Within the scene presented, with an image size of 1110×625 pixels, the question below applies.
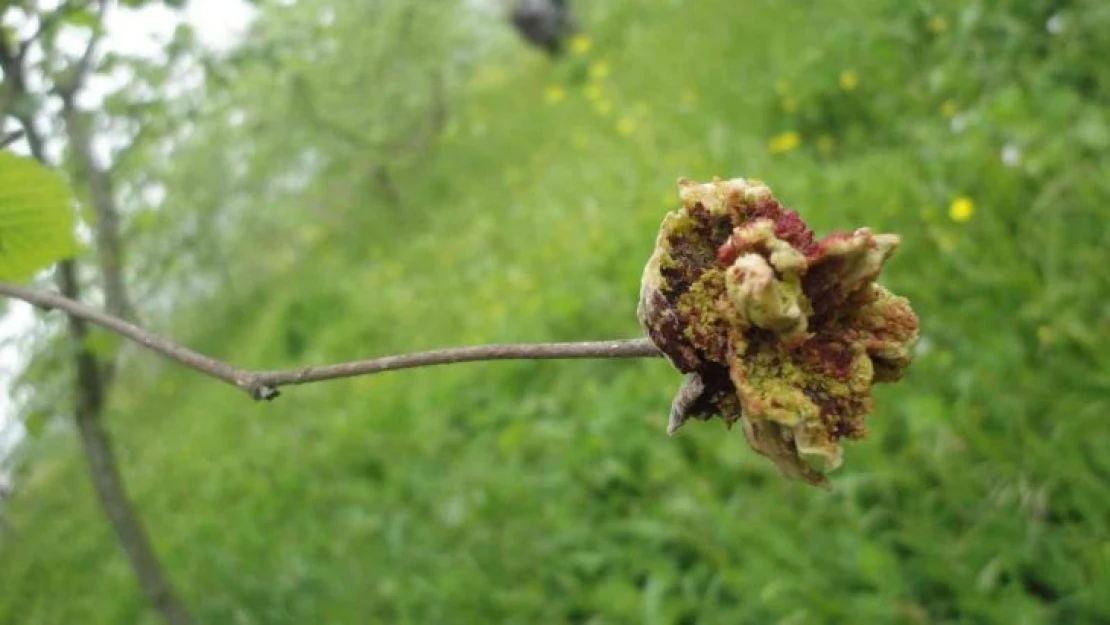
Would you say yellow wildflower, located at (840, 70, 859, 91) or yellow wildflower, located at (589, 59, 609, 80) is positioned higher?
yellow wildflower, located at (589, 59, 609, 80)

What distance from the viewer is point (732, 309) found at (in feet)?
2.21

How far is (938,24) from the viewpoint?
3.88 meters

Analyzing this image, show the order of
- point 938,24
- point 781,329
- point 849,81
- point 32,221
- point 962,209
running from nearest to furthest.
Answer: point 781,329 < point 32,221 < point 962,209 < point 938,24 < point 849,81

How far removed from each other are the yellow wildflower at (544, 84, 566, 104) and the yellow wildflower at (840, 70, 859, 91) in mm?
3545

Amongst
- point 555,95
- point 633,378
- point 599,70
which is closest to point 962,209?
point 633,378

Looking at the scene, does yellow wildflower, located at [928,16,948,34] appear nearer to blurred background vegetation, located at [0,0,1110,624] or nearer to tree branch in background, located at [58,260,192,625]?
blurred background vegetation, located at [0,0,1110,624]

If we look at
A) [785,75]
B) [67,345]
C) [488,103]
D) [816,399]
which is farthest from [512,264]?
[816,399]

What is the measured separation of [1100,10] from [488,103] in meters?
6.61

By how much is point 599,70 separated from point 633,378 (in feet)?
11.8

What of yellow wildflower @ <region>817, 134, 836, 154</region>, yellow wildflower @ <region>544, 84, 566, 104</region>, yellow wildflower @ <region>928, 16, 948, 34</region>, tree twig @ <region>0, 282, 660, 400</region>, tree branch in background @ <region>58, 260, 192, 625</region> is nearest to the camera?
tree twig @ <region>0, 282, 660, 400</region>

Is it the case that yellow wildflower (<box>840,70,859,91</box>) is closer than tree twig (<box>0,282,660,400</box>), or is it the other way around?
tree twig (<box>0,282,660,400</box>)

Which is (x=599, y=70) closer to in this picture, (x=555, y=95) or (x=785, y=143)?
(x=555, y=95)

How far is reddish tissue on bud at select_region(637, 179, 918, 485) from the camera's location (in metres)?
0.67

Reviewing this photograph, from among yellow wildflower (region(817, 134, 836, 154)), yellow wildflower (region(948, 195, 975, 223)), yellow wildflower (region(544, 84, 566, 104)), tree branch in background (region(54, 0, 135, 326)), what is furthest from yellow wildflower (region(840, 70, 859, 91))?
yellow wildflower (region(544, 84, 566, 104))
